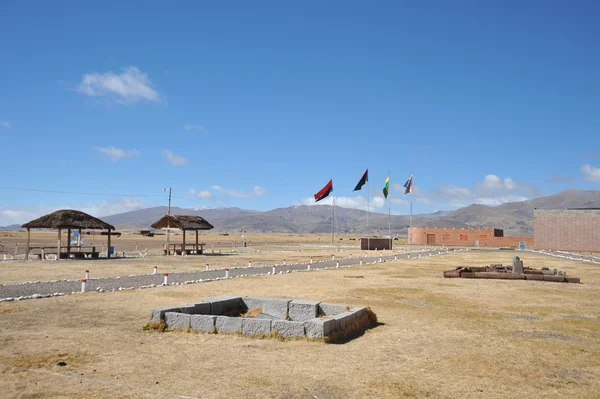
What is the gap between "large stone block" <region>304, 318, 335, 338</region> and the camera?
33.8 feet

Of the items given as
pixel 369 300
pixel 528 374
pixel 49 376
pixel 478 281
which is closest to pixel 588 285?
pixel 478 281

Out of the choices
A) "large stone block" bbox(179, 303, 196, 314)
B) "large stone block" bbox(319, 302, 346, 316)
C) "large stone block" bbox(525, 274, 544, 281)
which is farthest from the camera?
"large stone block" bbox(525, 274, 544, 281)

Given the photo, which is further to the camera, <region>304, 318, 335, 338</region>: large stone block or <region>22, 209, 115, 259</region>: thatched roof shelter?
<region>22, 209, 115, 259</region>: thatched roof shelter

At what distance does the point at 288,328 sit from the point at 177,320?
2708 millimetres

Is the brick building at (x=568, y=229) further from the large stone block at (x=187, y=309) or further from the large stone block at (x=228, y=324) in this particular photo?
the large stone block at (x=228, y=324)

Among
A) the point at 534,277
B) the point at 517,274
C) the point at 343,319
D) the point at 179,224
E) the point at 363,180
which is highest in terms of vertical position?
the point at 363,180

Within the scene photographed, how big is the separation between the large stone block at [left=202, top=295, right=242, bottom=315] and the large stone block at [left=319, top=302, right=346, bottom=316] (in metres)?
2.45

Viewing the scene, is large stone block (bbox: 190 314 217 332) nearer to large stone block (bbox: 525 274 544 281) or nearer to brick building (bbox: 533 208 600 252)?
large stone block (bbox: 525 274 544 281)

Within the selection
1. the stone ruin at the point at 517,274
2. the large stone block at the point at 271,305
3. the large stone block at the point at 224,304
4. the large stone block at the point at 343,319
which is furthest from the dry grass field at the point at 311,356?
the stone ruin at the point at 517,274

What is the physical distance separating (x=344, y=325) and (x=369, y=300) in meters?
6.12

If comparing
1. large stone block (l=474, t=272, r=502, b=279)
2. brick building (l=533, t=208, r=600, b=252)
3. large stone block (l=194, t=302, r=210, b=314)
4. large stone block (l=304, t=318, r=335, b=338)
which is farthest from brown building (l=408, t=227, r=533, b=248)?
large stone block (l=304, t=318, r=335, b=338)

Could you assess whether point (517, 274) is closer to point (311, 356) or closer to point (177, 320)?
point (311, 356)

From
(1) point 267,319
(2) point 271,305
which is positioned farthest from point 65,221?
(1) point 267,319

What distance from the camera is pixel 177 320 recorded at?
1147 cm
